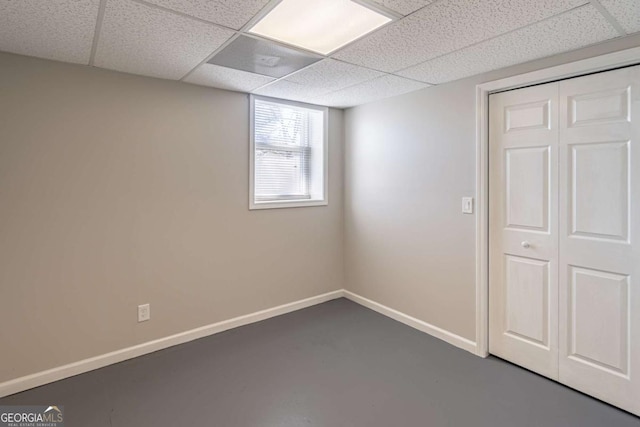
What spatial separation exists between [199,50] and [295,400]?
7.51ft

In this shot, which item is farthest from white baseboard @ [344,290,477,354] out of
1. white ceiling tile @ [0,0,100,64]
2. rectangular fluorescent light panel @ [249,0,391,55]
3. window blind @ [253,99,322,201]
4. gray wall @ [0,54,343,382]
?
white ceiling tile @ [0,0,100,64]

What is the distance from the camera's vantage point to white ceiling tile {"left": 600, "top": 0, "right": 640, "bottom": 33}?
5.18 feet

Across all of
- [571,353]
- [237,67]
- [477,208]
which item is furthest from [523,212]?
[237,67]

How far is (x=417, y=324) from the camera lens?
3.17 metres

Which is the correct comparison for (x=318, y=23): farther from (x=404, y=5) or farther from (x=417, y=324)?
(x=417, y=324)

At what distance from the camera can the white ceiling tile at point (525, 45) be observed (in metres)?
1.76

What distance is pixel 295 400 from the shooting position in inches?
85.0

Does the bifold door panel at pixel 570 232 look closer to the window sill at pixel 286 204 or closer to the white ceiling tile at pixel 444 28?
the white ceiling tile at pixel 444 28

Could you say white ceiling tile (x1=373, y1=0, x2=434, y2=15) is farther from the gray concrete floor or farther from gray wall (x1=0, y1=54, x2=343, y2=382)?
the gray concrete floor

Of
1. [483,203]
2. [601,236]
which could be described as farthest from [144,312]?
[601,236]

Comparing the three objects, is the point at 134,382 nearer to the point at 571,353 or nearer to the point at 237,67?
the point at 237,67

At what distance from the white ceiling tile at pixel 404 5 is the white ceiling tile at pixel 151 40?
86 cm

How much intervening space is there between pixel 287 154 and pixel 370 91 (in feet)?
3.51

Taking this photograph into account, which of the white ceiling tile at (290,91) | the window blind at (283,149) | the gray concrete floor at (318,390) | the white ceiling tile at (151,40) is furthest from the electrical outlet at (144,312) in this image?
the white ceiling tile at (290,91)
